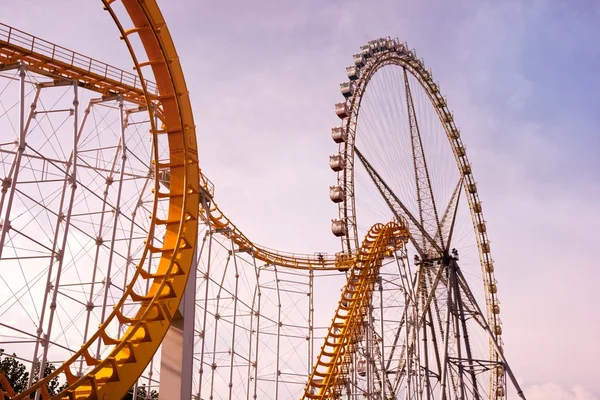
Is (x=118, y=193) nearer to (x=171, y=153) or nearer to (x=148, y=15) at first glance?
(x=171, y=153)

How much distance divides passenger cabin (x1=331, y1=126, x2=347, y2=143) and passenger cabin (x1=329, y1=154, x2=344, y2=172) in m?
0.66

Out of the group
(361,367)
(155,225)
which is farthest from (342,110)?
(155,225)

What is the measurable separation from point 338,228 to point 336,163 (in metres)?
2.59

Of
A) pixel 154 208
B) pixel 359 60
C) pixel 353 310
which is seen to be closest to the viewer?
pixel 154 208

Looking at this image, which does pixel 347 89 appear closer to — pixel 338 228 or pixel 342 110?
pixel 342 110

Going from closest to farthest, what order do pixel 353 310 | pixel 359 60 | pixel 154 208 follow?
1. pixel 154 208
2. pixel 353 310
3. pixel 359 60

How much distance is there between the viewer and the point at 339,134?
28109mm

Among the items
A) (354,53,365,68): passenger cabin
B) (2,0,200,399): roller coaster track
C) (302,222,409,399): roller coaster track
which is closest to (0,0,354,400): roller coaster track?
(2,0,200,399): roller coaster track

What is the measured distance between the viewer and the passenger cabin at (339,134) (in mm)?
28125

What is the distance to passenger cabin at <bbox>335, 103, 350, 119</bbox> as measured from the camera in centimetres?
2850

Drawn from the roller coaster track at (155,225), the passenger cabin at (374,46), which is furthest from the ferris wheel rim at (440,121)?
the roller coaster track at (155,225)

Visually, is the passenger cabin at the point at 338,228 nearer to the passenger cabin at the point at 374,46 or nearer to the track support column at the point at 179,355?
the passenger cabin at the point at 374,46

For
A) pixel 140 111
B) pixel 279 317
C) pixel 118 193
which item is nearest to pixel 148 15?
pixel 118 193

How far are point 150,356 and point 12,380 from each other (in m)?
26.9
